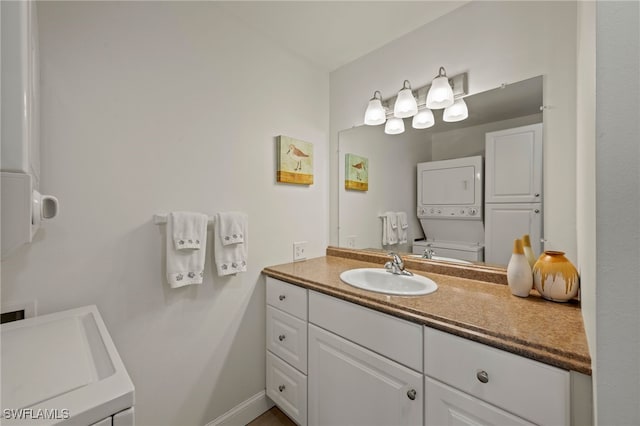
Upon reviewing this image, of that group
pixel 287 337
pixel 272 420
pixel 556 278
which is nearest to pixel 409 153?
pixel 556 278

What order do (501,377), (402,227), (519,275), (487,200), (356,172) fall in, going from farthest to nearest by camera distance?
1. (356,172)
2. (402,227)
3. (487,200)
4. (519,275)
5. (501,377)

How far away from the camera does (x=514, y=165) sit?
1.27 m

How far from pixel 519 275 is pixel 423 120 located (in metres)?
0.98

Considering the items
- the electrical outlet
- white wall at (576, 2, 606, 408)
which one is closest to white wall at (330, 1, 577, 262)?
white wall at (576, 2, 606, 408)

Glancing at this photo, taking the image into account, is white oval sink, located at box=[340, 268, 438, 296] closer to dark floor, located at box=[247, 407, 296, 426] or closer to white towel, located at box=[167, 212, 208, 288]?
white towel, located at box=[167, 212, 208, 288]

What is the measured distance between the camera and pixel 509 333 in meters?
0.77

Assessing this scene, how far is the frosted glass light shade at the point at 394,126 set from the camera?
1695mm

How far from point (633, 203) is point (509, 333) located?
472mm

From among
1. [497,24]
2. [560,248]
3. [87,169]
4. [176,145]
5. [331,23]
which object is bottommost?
[560,248]

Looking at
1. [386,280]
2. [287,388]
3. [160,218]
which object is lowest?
[287,388]

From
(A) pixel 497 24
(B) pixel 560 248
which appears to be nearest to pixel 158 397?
(B) pixel 560 248

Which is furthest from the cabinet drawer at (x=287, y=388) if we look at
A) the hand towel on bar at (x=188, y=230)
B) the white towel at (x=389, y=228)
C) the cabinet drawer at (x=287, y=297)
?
the white towel at (x=389, y=228)

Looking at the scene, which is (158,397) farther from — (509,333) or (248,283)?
(509,333)

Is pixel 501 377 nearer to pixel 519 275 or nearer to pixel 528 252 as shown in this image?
pixel 519 275
